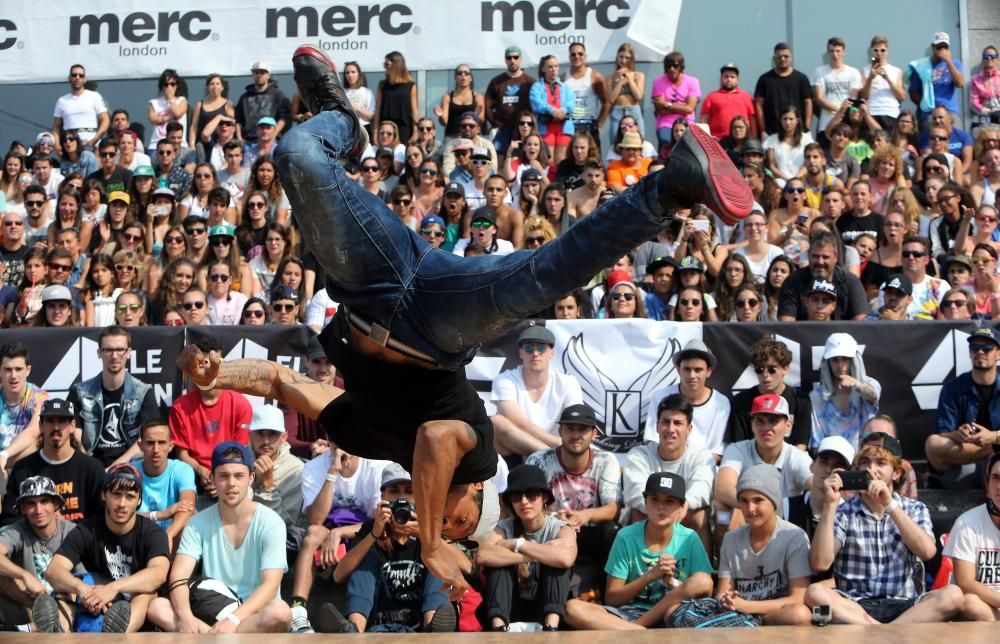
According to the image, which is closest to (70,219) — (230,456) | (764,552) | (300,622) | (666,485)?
(230,456)

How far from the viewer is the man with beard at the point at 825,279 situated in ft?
31.2

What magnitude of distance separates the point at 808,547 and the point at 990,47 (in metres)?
7.48

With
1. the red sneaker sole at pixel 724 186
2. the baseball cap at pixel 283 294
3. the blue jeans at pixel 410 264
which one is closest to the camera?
the red sneaker sole at pixel 724 186

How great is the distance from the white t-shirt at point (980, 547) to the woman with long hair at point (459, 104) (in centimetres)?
699

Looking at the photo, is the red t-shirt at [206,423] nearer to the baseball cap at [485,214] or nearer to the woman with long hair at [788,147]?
the baseball cap at [485,214]

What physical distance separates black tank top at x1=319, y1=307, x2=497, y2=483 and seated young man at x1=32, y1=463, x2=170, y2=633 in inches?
113

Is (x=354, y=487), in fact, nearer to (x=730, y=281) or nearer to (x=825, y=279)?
(x=730, y=281)

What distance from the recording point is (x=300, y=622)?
25.3ft

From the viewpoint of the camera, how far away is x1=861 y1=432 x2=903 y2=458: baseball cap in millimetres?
7852

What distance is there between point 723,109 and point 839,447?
222 inches

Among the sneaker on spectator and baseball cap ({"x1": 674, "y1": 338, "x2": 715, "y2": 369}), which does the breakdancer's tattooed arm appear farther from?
baseball cap ({"x1": 674, "y1": 338, "x2": 715, "y2": 369})

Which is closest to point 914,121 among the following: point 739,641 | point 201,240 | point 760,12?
point 760,12

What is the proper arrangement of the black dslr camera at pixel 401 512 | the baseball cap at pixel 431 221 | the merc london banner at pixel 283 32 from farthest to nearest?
1. the merc london banner at pixel 283 32
2. the baseball cap at pixel 431 221
3. the black dslr camera at pixel 401 512

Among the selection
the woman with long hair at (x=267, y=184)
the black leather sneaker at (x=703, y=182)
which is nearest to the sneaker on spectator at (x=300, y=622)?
the black leather sneaker at (x=703, y=182)
